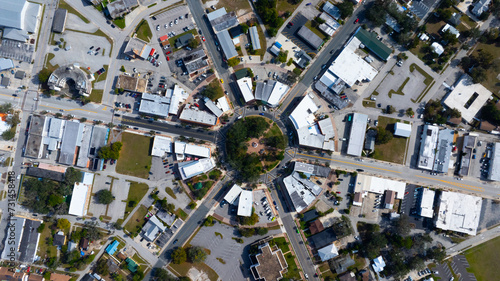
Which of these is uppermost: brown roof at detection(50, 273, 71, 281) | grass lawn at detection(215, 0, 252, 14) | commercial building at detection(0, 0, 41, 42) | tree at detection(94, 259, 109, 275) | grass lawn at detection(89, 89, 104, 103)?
grass lawn at detection(215, 0, 252, 14)

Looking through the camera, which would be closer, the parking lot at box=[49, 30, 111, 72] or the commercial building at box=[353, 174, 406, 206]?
the commercial building at box=[353, 174, 406, 206]

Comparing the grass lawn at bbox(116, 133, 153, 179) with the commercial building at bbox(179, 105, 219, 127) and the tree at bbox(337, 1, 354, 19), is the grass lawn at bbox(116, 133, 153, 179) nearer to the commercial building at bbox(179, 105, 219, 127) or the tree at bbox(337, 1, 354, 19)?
the commercial building at bbox(179, 105, 219, 127)

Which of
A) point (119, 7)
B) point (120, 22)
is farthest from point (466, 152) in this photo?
point (119, 7)

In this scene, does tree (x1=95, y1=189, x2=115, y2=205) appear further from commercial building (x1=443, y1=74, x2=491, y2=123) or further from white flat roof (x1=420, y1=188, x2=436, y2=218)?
commercial building (x1=443, y1=74, x2=491, y2=123)

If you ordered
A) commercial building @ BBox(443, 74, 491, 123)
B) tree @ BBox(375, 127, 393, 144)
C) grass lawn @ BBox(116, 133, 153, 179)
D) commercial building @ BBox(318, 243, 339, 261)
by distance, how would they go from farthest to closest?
1. grass lawn @ BBox(116, 133, 153, 179)
2. commercial building @ BBox(443, 74, 491, 123)
3. commercial building @ BBox(318, 243, 339, 261)
4. tree @ BBox(375, 127, 393, 144)

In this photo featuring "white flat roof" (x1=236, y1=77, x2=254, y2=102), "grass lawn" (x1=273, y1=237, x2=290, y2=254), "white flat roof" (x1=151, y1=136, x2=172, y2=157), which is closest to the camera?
Answer: "white flat roof" (x1=236, y1=77, x2=254, y2=102)

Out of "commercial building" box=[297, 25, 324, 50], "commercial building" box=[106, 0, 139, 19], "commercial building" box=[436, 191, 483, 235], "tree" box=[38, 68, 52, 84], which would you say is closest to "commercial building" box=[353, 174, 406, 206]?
"commercial building" box=[436, 191, 483, 235]

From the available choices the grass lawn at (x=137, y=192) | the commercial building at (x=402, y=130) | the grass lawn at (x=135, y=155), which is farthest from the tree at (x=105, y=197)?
the commercial building at (x=402, y=130)

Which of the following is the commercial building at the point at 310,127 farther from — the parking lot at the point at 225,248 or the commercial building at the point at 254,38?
the parking lot at the point at 225,248

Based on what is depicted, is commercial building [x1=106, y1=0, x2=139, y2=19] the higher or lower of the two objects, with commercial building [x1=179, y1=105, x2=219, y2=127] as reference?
higher
